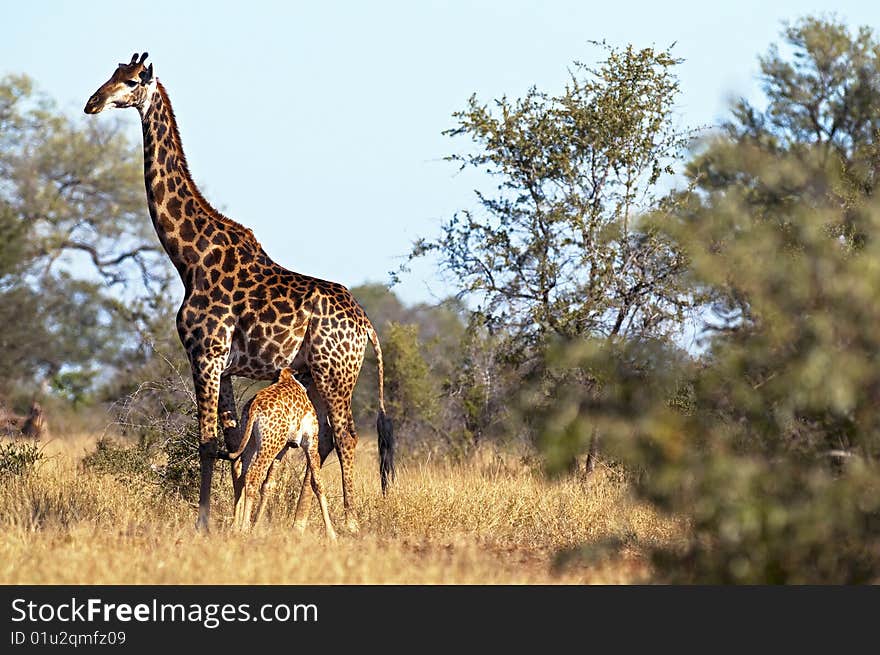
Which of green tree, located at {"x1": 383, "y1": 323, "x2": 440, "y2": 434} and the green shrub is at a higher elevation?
green tree, located at {"x1": 383, "y1": 323, "x2": 440, "y2": 434}

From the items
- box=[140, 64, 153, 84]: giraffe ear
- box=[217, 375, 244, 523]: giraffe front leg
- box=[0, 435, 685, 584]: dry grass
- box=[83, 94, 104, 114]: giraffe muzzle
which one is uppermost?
box=[140, 64, 153, 84]: giraffe ear

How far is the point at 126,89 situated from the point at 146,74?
21cm

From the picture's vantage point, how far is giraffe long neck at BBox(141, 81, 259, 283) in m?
10.4

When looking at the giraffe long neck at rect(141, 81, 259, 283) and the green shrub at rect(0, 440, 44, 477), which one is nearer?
the giraffe long neck at rect(141, 81, 259, 283)

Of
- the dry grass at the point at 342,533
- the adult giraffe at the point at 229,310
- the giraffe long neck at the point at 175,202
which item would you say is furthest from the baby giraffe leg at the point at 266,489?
the giraffe long neck at the point at 175,202

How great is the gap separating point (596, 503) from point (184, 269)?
396 centimetres

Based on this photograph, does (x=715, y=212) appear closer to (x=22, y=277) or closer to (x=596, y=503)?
(x=596, y=503)

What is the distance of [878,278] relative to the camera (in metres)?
6.35

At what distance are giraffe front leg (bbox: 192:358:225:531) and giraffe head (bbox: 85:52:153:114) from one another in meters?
2.20

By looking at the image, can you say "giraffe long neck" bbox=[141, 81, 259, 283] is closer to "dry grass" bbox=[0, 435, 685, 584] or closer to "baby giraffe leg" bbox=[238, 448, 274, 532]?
"baby giraffe leg" bbox=[238, 448, 274, 532]

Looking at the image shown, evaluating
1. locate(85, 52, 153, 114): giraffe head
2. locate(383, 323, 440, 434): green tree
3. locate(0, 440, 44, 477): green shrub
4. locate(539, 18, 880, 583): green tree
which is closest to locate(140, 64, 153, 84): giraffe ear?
locate(85, 52, 153, 114): giraffe head

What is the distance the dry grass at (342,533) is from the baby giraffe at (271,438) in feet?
0.88

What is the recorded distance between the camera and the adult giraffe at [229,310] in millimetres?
10039

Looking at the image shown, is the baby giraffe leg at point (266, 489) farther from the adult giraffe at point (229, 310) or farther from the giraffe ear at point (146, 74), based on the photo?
the giraffe ear at point (146, 74)
